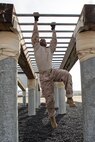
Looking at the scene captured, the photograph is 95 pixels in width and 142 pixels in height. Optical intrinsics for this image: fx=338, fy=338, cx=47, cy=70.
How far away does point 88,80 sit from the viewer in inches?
319

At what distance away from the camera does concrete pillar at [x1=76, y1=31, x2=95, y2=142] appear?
799cm

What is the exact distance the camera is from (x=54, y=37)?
9648 millimetres

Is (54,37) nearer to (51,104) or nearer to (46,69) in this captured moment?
(46,69)

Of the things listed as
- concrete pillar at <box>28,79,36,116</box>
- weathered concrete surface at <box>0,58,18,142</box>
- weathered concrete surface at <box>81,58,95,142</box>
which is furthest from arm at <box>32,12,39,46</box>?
concrete pillar at <box>28,79,36,116</box>

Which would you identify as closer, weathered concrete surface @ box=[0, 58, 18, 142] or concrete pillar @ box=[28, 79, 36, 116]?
weathered concrete surface @ box=[0, 58, 18, 142]

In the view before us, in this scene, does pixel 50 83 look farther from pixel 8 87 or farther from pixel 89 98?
pixel 8 87

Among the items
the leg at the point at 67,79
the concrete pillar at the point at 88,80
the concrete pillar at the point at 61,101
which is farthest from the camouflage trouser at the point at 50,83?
the concrete pillar at the point at 61,101

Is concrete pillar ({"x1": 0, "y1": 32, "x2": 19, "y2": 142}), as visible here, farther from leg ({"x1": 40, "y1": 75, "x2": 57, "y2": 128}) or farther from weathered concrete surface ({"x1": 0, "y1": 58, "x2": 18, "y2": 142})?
leg ({"x1": 40, "y1": 75, "x2": 57, "y2": 128})

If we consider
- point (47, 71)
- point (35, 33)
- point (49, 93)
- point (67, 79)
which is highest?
point (35, 33)

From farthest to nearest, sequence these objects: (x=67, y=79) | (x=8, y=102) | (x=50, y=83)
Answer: (x=50, y=83) → (x=67, y=79) → (x=8, y=102)

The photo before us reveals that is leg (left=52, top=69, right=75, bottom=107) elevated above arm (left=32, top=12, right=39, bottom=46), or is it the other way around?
arm (left=32, top=12, right=39, bottom=46)

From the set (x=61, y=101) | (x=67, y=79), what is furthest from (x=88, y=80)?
(x=61, y=101)

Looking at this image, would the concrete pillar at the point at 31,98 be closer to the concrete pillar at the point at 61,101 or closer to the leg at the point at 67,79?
the concrete pillar at the point at 61,101

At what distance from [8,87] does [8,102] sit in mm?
338
